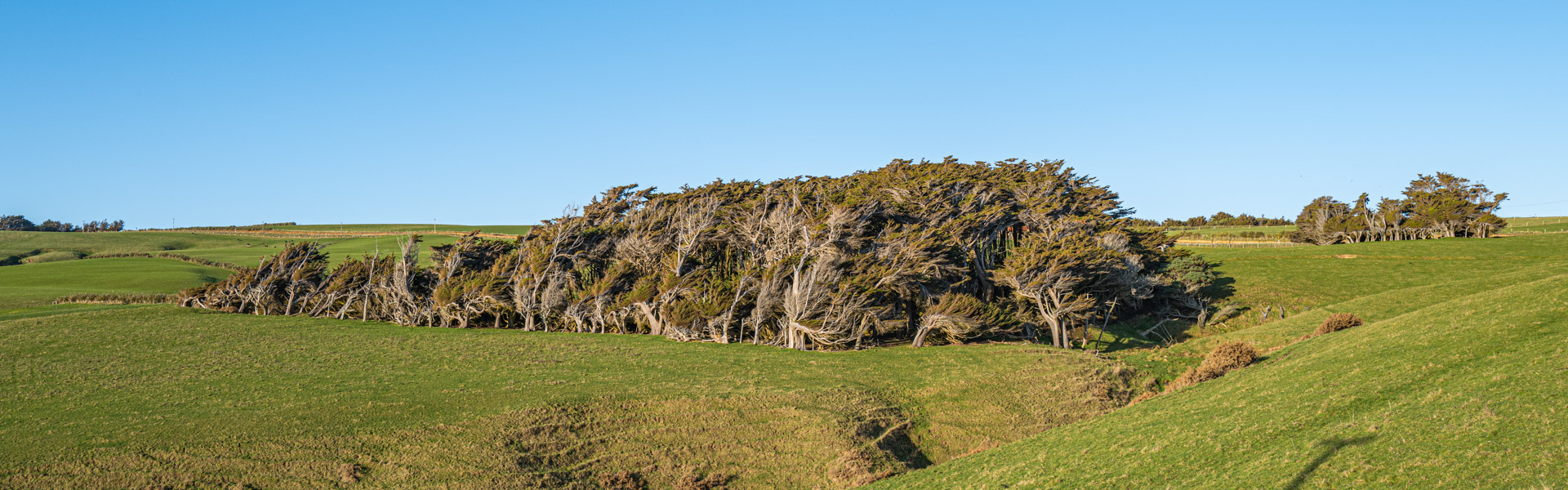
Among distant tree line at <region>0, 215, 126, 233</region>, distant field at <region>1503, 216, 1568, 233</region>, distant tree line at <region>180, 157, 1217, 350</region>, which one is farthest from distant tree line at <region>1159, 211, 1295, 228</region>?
distant tree line at <region>0, 215, 126, 233</region>

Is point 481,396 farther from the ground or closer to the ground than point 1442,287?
closer to the ground

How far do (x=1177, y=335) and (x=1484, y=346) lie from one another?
35.7 metres

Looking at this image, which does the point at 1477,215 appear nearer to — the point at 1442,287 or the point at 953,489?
the point at 1442,287

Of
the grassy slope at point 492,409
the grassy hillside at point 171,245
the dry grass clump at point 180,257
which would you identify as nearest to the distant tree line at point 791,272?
the grassy slope at point 492,409

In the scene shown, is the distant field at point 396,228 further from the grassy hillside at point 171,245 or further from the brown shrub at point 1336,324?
the brown shrub at point 1336,324

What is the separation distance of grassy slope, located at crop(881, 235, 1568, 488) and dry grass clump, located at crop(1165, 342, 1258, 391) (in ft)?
2.47

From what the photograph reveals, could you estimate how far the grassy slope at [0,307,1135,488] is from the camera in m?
18.5

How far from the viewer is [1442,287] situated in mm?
40562

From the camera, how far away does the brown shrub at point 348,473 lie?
17.5 meters

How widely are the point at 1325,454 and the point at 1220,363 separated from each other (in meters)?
13.7

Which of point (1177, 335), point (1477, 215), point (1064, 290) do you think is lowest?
point (1177, 335)

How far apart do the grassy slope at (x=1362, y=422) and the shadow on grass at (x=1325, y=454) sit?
0.03 metres

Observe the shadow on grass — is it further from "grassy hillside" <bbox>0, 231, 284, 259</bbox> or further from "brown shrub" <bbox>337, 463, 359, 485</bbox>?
"grassy hillside" <bbox>0, 231, 284, 259</bbox>

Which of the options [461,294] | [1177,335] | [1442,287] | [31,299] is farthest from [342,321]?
[1442,287]
